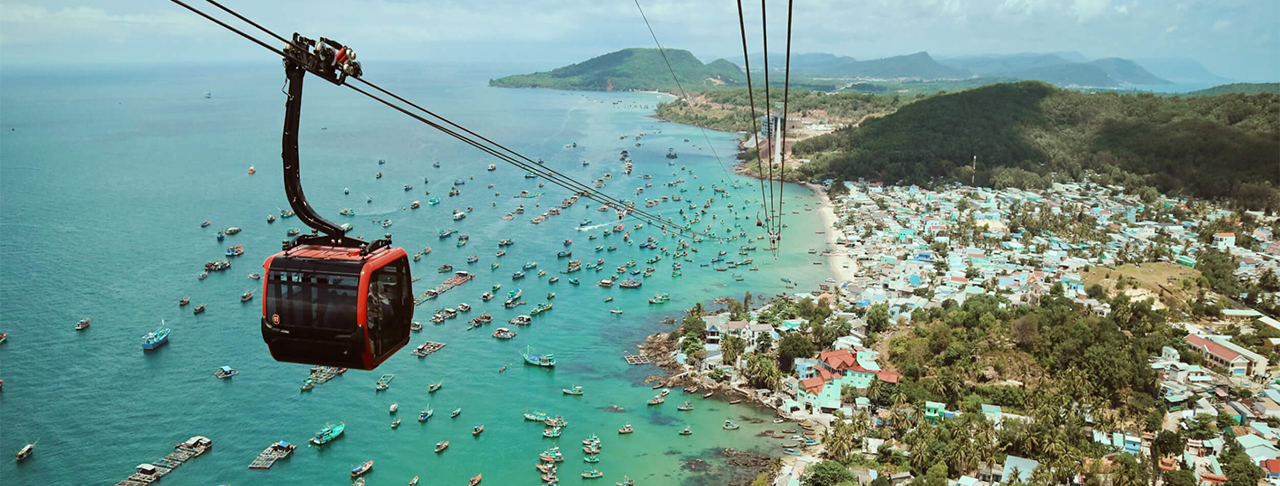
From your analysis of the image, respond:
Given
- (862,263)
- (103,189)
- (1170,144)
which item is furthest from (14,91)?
(1170,144)

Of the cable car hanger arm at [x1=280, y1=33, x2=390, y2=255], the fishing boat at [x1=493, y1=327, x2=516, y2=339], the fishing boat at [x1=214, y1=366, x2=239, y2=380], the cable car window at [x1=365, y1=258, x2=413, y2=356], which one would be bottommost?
the fishing boat at [x1=493, y1=327, x2=516, y2=339]

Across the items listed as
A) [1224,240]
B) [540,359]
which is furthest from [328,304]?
[1224,240]

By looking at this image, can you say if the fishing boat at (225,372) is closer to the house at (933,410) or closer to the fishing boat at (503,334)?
the fishing boat at (503,334)

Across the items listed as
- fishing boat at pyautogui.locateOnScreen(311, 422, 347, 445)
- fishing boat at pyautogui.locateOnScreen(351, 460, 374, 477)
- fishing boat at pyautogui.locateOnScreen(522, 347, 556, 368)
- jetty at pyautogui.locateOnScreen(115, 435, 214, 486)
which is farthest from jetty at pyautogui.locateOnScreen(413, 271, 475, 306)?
fishing boat at pyautogui.locateOnScreen(351, 460, 374, 477)

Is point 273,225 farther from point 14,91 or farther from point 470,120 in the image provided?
point 14,91

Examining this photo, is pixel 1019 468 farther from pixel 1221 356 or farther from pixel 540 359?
pixel 540 359

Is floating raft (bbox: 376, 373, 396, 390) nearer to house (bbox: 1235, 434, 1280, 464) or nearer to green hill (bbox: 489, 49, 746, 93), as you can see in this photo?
house (bbox: 1235, 434, 1280, 464)

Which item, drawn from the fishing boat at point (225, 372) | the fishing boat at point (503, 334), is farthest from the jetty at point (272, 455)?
the fishing boat at point (503, 334)
